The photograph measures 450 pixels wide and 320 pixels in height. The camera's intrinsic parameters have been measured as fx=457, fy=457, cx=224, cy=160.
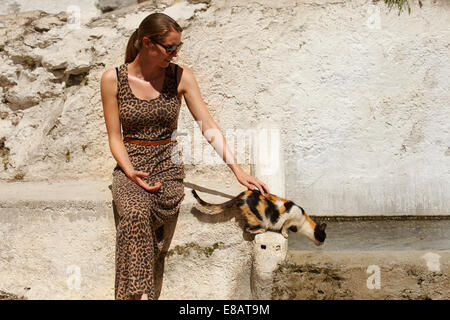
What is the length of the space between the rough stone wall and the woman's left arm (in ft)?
2.81

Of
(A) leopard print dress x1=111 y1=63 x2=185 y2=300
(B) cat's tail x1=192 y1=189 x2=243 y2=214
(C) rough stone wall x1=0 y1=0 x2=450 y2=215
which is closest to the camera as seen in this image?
(A) leopard print dress x1=111 y1=63 x2=185 y2=300

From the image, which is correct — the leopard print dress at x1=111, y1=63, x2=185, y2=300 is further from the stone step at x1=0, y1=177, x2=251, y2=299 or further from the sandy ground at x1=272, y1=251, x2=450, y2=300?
the sandy ground at x1=272, y1=251, x2=450, y2=300

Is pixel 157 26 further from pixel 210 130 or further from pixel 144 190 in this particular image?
pixel 144 190

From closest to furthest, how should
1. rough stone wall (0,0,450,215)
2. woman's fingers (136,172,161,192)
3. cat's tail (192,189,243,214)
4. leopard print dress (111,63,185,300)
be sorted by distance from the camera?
leopard print dress (111,63,185,300) < woman's fingers (136,172,161,192) < cat's tail (192,189,243,214) < rough stone wall (0,0,450,215)

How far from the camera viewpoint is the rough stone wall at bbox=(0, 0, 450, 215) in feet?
12.8

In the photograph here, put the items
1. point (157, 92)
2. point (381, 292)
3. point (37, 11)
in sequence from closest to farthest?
point (381, 292) → point (157, 92) → point (37, 11)

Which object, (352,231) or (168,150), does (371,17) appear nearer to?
(352,231)

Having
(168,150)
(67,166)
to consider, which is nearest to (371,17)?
(168,150)

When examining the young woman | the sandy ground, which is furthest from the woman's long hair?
the sandy ground

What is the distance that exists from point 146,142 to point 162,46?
642mm

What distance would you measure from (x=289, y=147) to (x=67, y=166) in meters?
1.98

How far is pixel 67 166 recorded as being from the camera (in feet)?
13.1

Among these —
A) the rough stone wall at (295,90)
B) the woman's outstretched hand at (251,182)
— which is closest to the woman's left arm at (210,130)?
the woman's outstretched hand at (251,182)

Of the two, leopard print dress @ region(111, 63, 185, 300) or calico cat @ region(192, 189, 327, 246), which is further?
calico cat @ region(192, 189, 327, 246)
